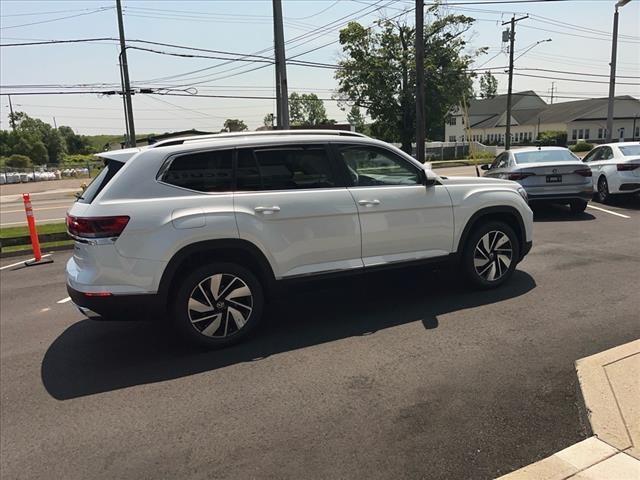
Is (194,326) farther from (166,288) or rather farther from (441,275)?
(441,275)

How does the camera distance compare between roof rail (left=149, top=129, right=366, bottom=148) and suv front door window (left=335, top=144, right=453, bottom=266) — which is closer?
roof rail (left=149, top=129, right=366, bottom=148)

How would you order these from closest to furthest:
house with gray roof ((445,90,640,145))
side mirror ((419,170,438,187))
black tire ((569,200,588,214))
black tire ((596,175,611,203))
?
side mirror ((419,170,438,187)) → black tire ((569,200,588,214)) → black tire ((596,175,611,203)) → house with gray roof ((445,90,640,145))

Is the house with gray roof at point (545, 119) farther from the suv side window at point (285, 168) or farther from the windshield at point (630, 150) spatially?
the suv side window at point (285, 168)

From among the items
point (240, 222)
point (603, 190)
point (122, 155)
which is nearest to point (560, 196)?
point (603, 190)

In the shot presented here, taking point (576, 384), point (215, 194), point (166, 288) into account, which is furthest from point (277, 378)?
point (576, 384)

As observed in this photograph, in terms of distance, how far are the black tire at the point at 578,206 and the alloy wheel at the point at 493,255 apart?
19.7 ft

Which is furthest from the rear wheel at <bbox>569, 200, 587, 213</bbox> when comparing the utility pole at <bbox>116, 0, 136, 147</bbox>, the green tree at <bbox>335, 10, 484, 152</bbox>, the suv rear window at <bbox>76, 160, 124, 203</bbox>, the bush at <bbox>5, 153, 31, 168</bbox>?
the bush at <bbox>5, 153, 31, 168</bbox>

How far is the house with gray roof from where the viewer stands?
2603 inches

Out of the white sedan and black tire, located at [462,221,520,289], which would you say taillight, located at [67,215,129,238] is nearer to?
black tire, located at [462,221,520,289]

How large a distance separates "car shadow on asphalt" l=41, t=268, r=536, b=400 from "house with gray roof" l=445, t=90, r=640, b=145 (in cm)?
5321

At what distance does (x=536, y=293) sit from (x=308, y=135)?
10.2ft

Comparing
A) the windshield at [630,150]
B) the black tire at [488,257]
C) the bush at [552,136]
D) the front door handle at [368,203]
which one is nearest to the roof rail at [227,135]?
the front door handle at [368,203]

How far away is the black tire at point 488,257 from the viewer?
5.50 metres

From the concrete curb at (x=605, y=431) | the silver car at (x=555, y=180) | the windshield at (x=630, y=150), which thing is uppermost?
the windshield at (x=630, y=150)
